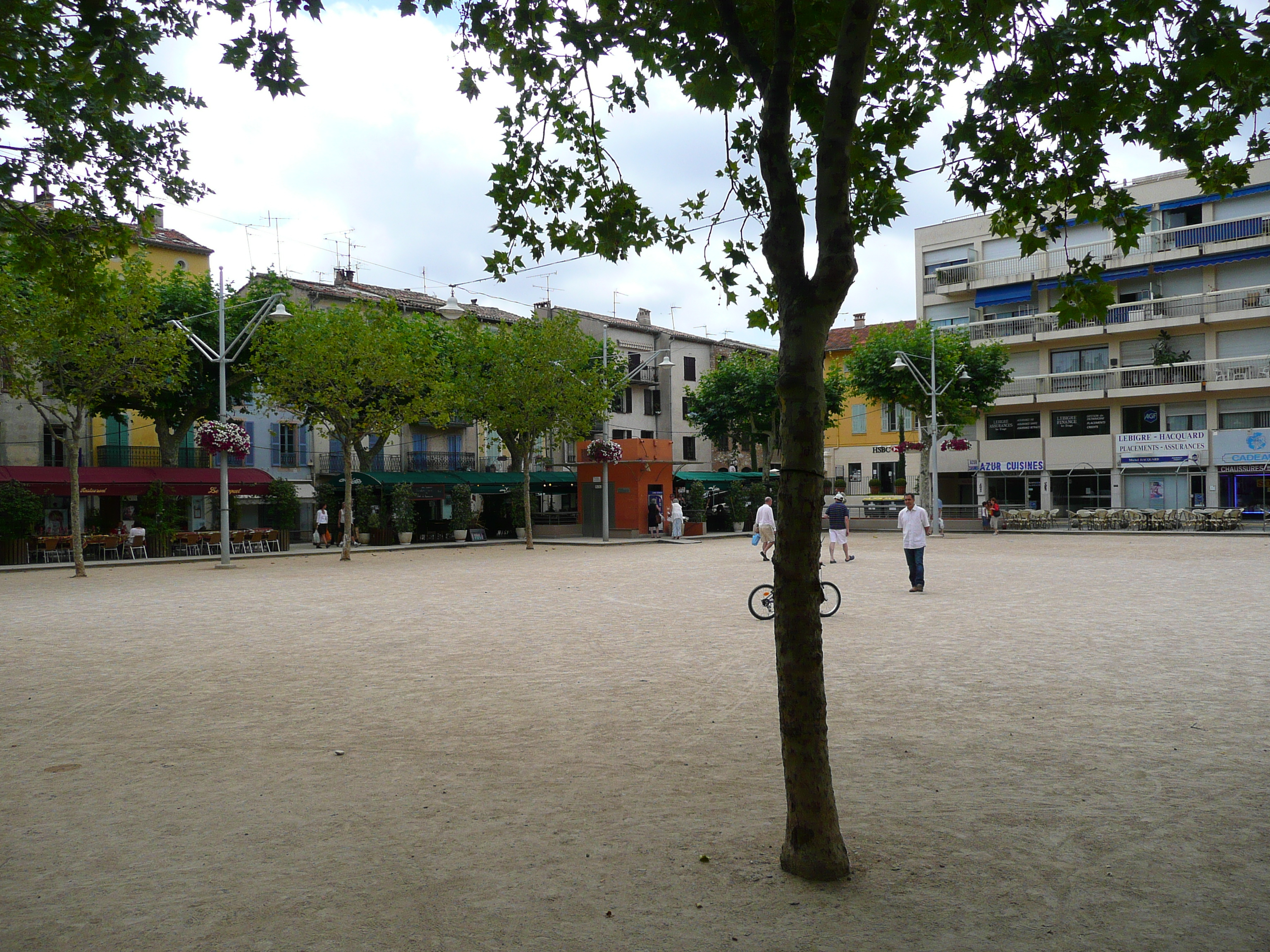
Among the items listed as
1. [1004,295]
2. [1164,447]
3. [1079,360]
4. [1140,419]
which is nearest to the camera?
[1164,447]

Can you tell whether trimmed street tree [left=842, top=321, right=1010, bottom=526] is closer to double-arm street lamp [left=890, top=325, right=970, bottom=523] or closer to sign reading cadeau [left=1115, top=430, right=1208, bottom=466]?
double-arm street lamp [left=890, top=325, right=970, bottom=523]

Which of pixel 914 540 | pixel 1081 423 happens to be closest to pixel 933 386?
pixel 1081 423

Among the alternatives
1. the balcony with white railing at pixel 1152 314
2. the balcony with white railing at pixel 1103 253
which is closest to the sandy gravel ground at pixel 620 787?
the balcony with white railing at pixel 1103 253

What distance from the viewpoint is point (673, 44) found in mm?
6559

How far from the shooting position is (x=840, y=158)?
446cm

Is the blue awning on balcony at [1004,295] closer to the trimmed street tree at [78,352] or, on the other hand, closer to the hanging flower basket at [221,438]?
the hanging flower basket at [221,438]

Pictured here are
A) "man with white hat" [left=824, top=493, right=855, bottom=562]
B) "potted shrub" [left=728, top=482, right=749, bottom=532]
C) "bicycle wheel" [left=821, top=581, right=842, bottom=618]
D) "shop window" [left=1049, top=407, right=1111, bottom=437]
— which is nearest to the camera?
"bicycle wheel" [left=821, top=581, right=842, bottom=618]

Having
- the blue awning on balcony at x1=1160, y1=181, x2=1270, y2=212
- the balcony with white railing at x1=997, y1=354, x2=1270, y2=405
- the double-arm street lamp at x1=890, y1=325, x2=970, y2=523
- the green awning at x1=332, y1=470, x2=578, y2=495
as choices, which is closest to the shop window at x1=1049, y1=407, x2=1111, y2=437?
the balcony with white railing at x1=997, y1=354, x2=1270, y2=405

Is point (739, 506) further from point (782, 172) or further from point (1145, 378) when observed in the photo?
point (782, 172)

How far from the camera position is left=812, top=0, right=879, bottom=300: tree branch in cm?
442

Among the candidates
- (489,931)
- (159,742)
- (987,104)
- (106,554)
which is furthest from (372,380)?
(489,931)

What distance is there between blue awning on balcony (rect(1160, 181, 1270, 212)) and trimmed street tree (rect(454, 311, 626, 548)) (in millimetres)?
26635

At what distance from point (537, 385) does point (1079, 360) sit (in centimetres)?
2784

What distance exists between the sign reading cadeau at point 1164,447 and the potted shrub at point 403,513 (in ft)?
106
